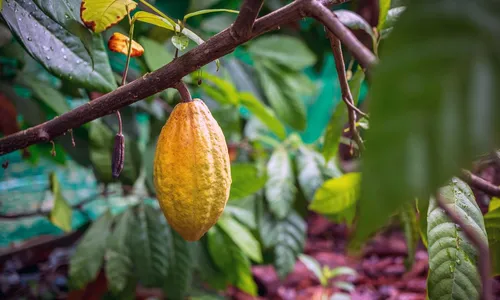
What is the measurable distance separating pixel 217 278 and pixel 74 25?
4.16 ft

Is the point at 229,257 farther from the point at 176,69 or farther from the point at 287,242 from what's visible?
the point at 176,69

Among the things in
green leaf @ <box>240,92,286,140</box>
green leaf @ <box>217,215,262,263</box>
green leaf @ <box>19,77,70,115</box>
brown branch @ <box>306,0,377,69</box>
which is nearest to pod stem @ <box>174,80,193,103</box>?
brown branch @ <box>306,0,377,69</box>

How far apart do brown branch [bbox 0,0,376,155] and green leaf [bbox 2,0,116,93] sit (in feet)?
0.44

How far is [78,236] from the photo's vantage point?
7.53 feet

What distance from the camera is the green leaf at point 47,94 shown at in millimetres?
1184

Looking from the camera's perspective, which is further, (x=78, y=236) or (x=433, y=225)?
(x=78, y=236)

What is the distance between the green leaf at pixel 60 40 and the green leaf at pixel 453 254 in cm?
56

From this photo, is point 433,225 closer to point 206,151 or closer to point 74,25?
point 206,151

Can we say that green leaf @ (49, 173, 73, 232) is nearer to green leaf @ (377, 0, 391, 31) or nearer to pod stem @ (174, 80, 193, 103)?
pod stem @ (174, 80, 193, 103)

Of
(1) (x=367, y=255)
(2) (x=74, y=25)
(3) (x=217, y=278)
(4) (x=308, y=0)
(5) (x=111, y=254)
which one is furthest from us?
(1) (x=367, y=255)

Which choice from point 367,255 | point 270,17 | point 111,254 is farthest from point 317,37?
point 270,17

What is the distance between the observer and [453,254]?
634 millimetres

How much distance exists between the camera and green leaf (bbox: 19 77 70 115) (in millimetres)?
1184

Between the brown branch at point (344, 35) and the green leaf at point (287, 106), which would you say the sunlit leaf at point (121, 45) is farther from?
the green leaf at point (287, 106)
